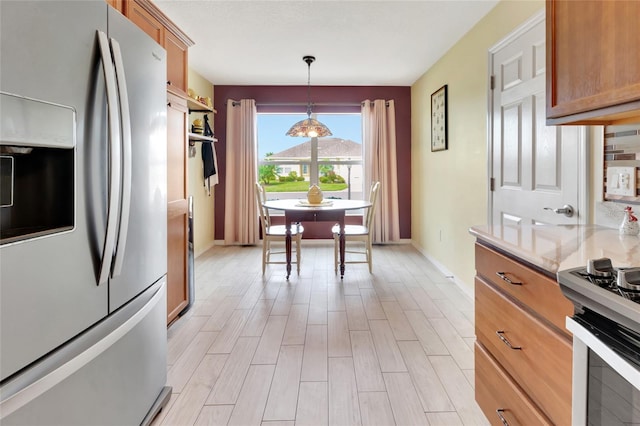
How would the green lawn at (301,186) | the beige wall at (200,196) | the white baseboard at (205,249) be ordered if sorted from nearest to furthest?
the beige wall at (200,196) → the white baseboard at (205,249) → the green lawn at (301,186)

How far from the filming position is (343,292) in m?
3.56

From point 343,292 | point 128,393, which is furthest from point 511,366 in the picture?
point 343,292

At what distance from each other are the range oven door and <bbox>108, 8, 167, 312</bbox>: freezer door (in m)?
1.37

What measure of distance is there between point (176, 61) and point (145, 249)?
1.70 meters

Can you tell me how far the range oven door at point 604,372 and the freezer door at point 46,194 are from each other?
1.32 m

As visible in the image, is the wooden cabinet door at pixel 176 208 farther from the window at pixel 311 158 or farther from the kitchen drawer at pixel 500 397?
the window at pixel 311 158

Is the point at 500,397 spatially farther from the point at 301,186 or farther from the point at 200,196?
the point at 301,186

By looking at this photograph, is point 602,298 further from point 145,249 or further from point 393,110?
point 393,110

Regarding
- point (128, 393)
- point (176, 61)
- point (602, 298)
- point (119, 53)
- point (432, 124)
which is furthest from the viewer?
point (432, 124)

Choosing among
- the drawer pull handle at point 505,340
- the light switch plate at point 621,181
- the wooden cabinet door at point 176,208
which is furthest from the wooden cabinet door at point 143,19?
the light switch plate at point 621,181

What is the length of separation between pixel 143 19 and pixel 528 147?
2.46 m

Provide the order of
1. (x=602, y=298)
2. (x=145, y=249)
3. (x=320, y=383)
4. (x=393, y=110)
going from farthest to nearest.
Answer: (x=393, y=110), (x=320, y=383), (x=145, y=249), (x=602, y=298)

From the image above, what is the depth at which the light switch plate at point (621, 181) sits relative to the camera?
1.51m

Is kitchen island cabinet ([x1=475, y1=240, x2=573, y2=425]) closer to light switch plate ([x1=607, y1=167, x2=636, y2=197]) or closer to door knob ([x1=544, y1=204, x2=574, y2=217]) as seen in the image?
light switch plate ([x1=607, y1=167, x2=636, y2=197])
